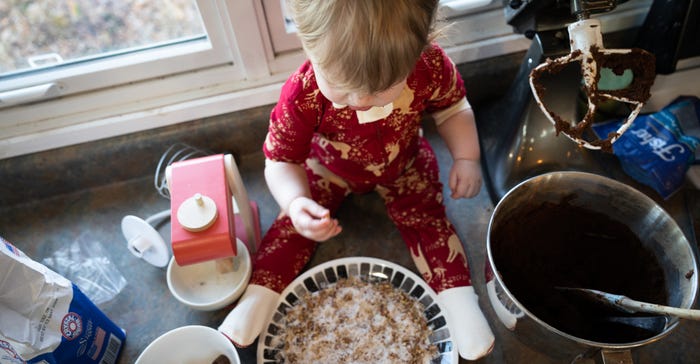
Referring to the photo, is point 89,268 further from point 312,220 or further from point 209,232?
point 312,220

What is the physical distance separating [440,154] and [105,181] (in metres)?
0.74

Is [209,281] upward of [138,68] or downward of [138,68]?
downward

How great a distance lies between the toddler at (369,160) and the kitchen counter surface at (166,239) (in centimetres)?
5

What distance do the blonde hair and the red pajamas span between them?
0.56 feet

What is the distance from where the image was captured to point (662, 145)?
91cm

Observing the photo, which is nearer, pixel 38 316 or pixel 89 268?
pixel 38 316

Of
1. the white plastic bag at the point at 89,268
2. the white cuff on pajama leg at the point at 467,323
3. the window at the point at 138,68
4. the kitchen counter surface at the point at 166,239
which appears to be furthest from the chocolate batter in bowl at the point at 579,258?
the white plastic bag at the point at 89,268

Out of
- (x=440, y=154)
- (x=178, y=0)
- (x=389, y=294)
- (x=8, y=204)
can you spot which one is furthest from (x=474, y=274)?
(x=8, y=204)

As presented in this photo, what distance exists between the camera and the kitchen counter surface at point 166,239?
0.81 metres

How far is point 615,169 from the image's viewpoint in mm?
967

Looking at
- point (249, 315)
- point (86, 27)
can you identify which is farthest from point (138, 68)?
point (249, 315)

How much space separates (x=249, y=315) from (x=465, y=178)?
0.43 m

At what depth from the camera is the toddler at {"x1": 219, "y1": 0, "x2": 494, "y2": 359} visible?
55 centimetres

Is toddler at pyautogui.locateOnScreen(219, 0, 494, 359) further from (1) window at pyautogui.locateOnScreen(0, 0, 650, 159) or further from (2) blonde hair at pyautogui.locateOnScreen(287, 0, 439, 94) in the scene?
(1) window at pyautogui.locateOnScreen(0, 0, 650, 159)
